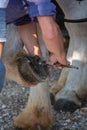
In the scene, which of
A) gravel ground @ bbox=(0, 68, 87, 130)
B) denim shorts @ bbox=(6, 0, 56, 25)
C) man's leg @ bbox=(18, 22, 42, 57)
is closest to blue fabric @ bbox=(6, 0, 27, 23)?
denim shorts @ bbox=(6, 0, 56, 25)

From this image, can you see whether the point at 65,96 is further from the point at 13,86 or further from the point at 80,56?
the point at 13,86

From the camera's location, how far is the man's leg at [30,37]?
8.82ft

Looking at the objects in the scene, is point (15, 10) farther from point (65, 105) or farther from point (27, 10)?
point (65, 105)

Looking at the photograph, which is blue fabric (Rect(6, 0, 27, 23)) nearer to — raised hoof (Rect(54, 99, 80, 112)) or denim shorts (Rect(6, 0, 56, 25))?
denim shorts (Rect(6, 0, 56, 25))

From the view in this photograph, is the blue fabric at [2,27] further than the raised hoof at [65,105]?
No

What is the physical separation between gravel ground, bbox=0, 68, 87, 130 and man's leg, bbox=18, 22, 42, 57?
492 mm

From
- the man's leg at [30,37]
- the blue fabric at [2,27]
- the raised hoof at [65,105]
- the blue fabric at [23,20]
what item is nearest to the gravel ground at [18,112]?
the raised hoof at [65,105]

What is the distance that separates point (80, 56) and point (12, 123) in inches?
21.2

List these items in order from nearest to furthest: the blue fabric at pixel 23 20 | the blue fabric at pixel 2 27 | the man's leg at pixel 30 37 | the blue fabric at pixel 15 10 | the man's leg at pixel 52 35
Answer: the man's leg at pixel 52 35, the blue fabric at pixel 2 27, the blue fabric at pixel 15 10, the blue fabric at pixel 23 20, the man's leg at pixel 30 37

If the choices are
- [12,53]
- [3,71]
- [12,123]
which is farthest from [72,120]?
[3,71]

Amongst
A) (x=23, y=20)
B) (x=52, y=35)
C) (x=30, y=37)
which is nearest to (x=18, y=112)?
(x=30, y=37)

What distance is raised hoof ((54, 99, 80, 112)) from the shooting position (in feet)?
10.2

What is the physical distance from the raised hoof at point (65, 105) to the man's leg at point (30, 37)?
0.47m

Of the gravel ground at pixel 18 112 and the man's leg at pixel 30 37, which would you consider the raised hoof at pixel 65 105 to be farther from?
the man's leg at pixel 30 37
